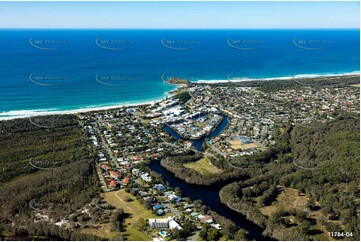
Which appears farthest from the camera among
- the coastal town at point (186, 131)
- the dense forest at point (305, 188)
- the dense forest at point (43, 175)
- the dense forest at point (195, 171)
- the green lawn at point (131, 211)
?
the dense forest at point (195, 171)

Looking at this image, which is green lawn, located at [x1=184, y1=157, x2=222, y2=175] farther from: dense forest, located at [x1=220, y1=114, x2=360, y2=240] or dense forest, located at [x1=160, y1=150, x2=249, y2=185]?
dense forest, located at [x1=220, y1=114, x2=360, y2=240]

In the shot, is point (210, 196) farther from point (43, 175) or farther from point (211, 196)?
point (43, 175)

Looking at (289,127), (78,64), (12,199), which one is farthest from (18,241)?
(78,64)

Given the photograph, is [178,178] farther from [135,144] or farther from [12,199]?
[12,199]

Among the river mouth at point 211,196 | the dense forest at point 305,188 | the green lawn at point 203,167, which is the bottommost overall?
the river mouth at point 211,196

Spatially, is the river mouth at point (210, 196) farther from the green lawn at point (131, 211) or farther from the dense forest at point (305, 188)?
the green lawn at point (131, 211)

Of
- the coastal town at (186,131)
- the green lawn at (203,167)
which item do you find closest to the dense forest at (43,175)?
the coastal town at (186,131)

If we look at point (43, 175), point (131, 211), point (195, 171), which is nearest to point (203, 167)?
point (195, 171)
